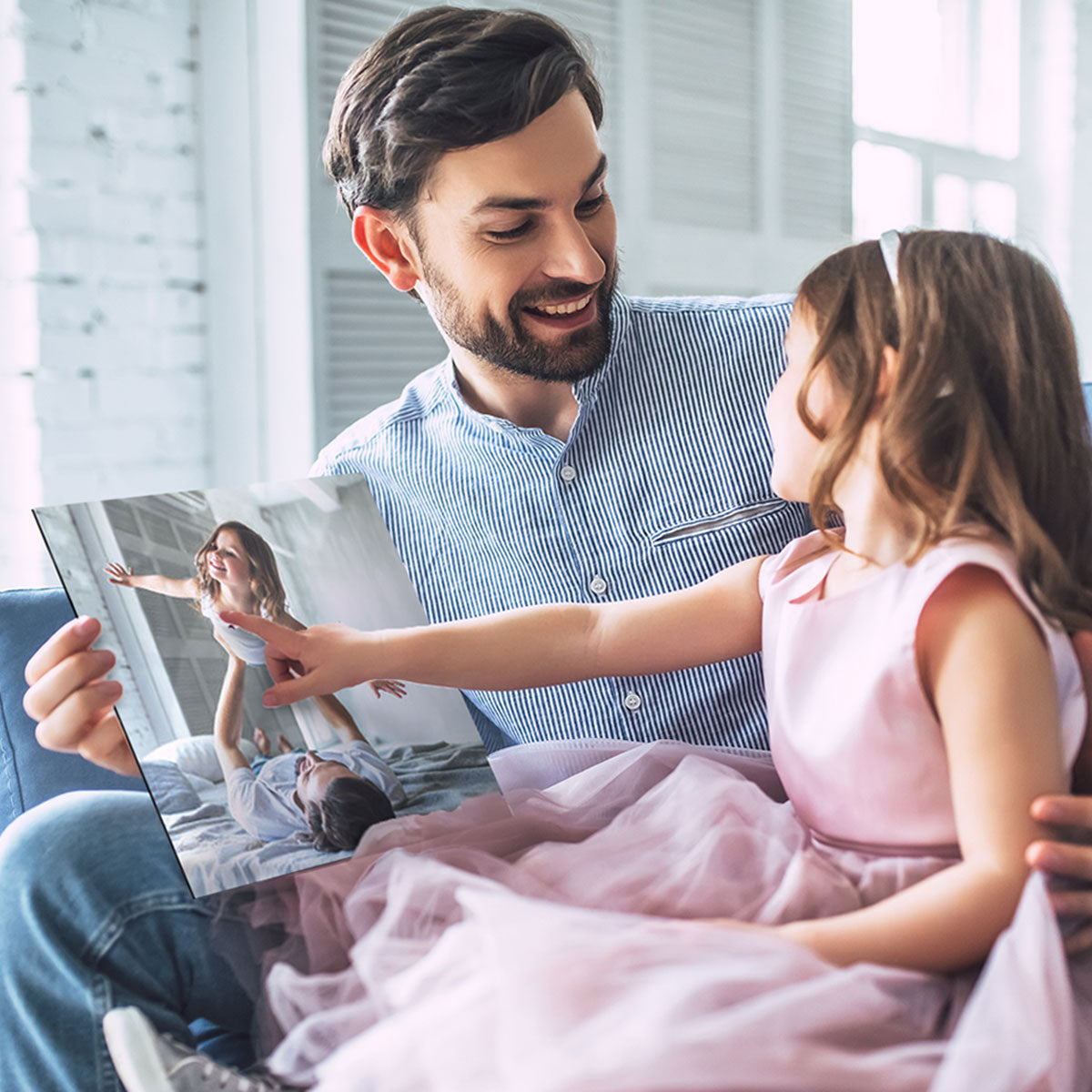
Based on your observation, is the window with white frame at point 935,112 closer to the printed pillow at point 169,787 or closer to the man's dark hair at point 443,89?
the man's dark hair at point 443,89

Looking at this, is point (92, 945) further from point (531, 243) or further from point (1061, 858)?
point (531, 243)

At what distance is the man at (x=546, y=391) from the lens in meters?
1.28

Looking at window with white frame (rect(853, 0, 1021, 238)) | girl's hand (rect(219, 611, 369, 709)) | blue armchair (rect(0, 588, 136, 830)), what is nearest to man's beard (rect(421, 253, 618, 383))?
girl's hand (rect(219, 611, 369, 709))

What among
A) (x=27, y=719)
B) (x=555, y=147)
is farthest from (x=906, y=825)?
(x=27, y=719)

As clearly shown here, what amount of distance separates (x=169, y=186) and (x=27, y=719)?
1.64 metres

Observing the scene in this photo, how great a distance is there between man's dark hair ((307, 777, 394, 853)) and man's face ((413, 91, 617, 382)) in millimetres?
542

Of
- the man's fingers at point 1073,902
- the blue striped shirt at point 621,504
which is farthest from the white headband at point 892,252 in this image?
the man's fingers at point 1073,902

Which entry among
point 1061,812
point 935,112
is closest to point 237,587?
point 1061,812

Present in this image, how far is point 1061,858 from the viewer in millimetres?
761

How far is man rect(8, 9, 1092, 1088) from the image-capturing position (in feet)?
4.21

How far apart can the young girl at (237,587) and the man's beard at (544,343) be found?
1.31ft

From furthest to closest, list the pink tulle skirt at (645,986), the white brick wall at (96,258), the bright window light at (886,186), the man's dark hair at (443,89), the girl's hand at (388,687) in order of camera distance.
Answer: the bright window light at (886,186), the white brick wall at (96,258), the man's dark hair at (443,89), the girl's hand at (388,687), the pink tulle skirt at (645,986)

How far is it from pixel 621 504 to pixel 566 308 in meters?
0.23

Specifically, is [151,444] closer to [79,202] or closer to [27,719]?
[79,202]
